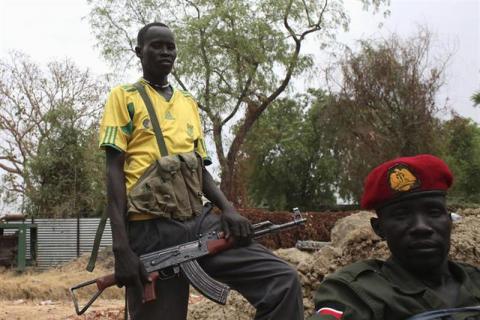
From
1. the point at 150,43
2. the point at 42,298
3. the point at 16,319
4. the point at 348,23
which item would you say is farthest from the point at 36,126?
the point at 150,43

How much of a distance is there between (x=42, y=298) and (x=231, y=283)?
24.7 ft

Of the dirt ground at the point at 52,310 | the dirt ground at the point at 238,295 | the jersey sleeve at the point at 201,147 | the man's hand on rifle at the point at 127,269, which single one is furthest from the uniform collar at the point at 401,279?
the dirt ground at the point at 52,310

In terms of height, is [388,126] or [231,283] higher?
[388,126]

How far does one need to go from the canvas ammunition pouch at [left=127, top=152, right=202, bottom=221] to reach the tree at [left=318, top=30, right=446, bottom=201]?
18.0 m

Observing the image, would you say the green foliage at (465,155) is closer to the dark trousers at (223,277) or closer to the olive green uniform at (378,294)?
the dark trousers at (223,277)

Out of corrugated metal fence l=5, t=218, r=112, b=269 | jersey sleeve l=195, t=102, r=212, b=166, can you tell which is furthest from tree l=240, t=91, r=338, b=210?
jersey sleeve l=195, t=102, r=212, b=166

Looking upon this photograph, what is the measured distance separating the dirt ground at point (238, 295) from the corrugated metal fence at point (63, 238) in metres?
3.93

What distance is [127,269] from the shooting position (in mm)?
2535

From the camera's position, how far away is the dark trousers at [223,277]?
8.11 ft

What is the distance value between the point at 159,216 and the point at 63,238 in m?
13.7

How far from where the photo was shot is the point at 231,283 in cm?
266

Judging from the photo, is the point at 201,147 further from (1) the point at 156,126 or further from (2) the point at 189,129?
(1) the point at 156,126

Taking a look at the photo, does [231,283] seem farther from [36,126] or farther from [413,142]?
[36,126]

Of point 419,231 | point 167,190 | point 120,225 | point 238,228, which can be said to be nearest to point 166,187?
point 167,190
